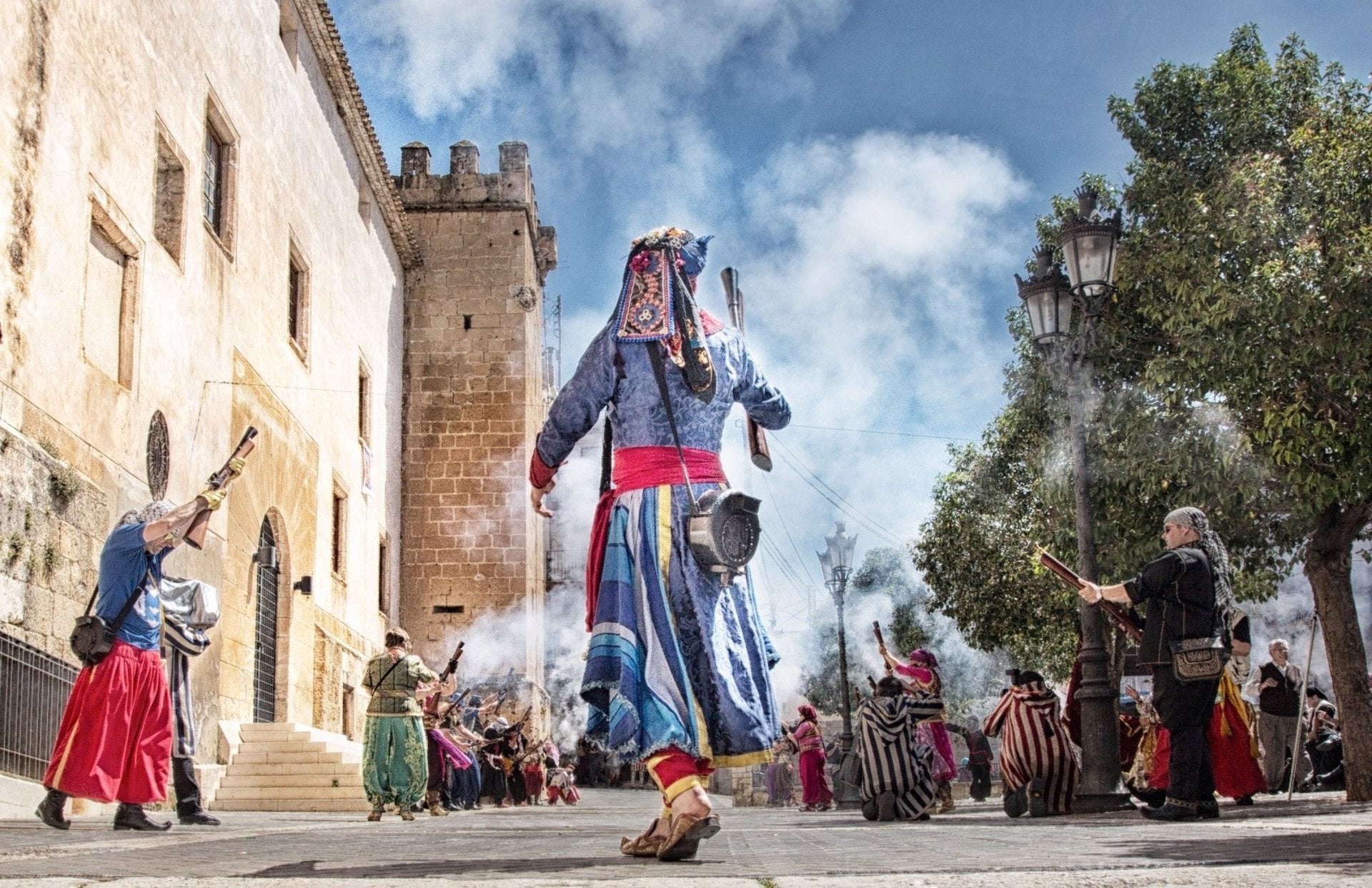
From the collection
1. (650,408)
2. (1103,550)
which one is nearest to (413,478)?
(1103,550)

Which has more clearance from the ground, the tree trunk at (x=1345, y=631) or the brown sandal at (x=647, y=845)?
the tree trunk at (x=1345, y=631)

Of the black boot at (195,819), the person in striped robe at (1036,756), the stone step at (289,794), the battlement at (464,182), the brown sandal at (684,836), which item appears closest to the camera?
the brown sandal at (684,836)

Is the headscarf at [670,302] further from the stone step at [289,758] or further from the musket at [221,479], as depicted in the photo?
the stone step at [289,758]

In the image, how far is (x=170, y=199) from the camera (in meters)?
14.7

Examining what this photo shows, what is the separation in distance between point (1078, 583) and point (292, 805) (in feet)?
35.1

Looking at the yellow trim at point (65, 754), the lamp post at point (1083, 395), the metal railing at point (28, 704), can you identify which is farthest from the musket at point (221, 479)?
the lamp post at point (1083, 395)

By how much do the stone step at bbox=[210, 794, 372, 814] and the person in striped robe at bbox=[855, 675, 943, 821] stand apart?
707 centimetres

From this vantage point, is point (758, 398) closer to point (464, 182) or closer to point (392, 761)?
point (392, 761)

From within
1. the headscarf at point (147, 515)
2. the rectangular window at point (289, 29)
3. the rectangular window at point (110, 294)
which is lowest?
the headscarf at point (147, 515)

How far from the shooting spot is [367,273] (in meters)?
25.1

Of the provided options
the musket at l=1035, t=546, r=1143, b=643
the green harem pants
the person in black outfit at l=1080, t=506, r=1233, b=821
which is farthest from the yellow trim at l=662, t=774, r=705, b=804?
the green harem pants

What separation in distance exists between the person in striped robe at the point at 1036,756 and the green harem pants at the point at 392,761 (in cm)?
473

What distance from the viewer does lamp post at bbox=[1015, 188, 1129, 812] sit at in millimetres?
9633

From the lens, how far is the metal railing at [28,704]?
9766mm
